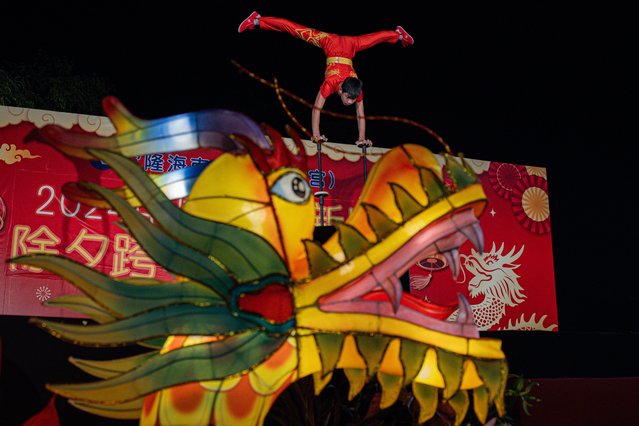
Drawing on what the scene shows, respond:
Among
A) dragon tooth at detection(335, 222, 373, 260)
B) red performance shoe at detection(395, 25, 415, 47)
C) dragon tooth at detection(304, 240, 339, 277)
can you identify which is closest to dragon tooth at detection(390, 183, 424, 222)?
dragon tooth at detection(335, 222, 373, 260)

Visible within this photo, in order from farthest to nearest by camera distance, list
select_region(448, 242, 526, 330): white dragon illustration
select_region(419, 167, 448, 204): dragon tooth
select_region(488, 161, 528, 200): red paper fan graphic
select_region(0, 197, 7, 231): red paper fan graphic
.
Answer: select_region(488, 161, 528, 200): red paper fan graphic < select_region(448, 242, 526, 330): white dragon illustration < select_region(0, 197, 7, 231): red paper fan graphic < select_region(419, 167, 448, 204): dragon tooth

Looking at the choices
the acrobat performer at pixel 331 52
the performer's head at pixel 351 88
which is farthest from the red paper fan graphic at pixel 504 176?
the performer's head at pixel 351 88

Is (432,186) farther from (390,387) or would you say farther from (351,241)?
(390,387)

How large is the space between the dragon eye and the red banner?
4.27ft

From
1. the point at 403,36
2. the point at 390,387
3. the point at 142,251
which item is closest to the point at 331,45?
the point at 403,36

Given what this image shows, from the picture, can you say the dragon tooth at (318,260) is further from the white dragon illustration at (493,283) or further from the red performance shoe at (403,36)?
the white dragon illustration at (493,283)

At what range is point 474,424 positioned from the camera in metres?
3.07

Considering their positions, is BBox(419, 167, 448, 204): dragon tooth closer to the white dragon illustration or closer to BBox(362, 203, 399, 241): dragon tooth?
BBox(362, 203, 399, 241): dragon tooth

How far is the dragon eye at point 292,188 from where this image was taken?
2164mm

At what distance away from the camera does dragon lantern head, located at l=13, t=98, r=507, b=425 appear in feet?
6.58

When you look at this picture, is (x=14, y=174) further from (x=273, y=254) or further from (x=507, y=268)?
(x=507, y=268)

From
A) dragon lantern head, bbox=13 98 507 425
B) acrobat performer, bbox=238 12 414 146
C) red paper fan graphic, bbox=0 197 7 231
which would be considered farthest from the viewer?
red paper fan graphic, bbox=0 197 7 231

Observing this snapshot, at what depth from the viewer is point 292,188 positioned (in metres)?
2.18

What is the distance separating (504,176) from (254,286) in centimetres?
386
